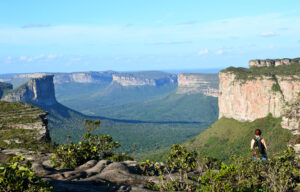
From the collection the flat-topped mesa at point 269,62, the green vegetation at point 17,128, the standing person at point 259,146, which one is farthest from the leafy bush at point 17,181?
the flat-topped mesa at point 269,62

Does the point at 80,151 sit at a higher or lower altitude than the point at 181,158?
lower

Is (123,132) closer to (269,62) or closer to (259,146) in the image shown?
(269,62)

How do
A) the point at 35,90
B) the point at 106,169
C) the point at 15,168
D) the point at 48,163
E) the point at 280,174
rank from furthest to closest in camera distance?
the point at 35,90 < the point at 48,163 < the point at 106,169 < the point at 280,174 < the point at 15,168

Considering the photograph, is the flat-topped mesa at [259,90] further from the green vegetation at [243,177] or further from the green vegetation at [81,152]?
the green vegetation at [243,177]

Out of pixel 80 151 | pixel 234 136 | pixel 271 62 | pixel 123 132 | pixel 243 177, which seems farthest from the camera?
pixel 123 132

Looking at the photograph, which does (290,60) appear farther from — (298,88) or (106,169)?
(106,169)

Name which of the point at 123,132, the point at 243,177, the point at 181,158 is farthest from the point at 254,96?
the point at 123,132

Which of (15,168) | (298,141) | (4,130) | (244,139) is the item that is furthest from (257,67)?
(15,168)
